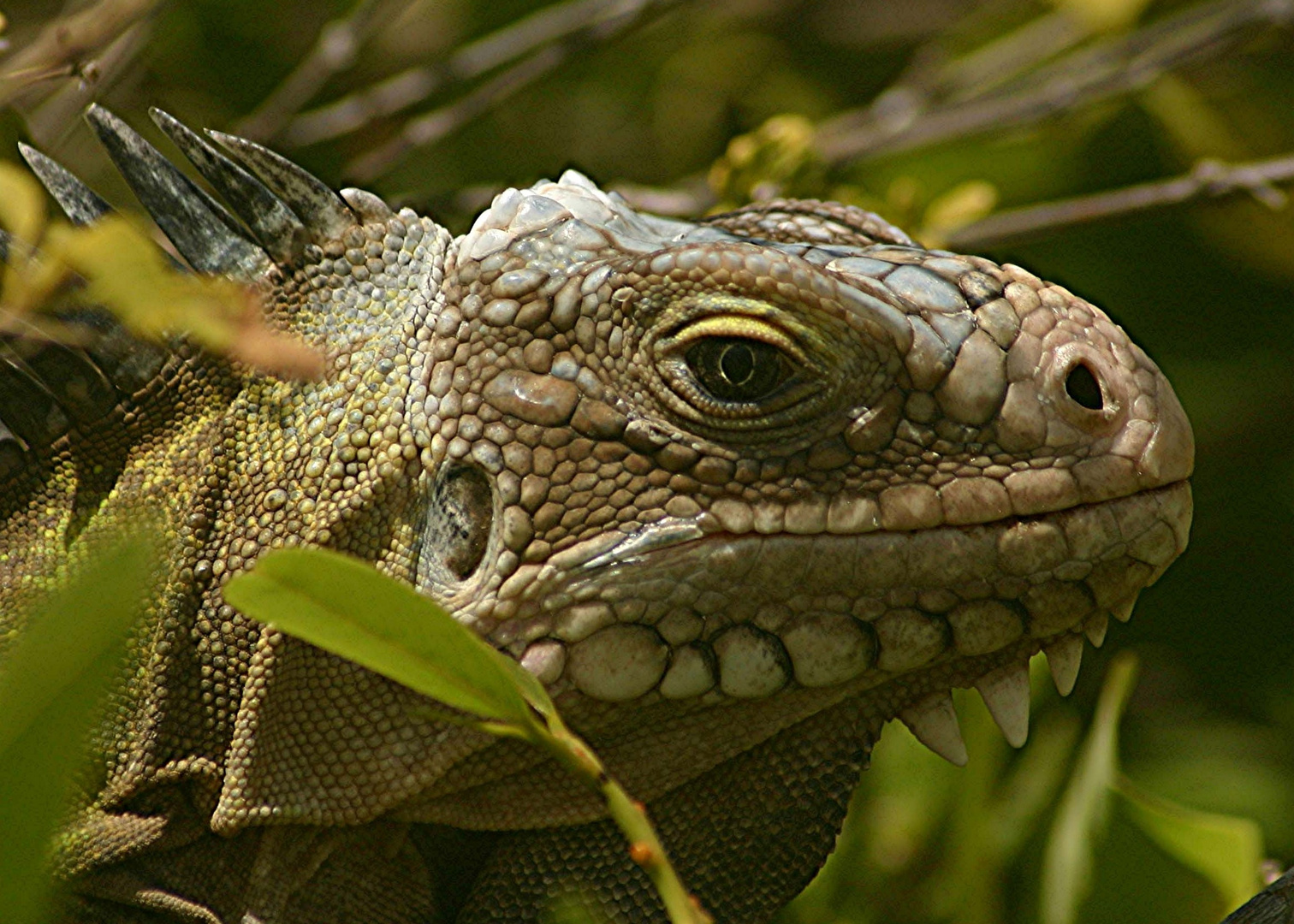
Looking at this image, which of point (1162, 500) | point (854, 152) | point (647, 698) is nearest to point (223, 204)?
point (647, 698)

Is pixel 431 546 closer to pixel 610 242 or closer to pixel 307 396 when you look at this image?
pixel 307 396

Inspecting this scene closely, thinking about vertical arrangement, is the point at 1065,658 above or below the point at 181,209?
below

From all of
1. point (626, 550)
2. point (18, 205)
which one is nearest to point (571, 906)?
point (626, 550)

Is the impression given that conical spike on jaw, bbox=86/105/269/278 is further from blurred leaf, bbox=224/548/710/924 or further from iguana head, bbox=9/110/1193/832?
blurred leaf, bbox=224/548/710/924

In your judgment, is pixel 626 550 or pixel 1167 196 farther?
pixel 1167 196

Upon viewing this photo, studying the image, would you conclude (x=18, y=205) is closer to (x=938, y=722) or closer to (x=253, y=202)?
(x=253, y=202)

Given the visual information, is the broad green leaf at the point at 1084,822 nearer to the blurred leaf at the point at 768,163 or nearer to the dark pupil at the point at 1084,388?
the dark pupil at the point at 1084,388

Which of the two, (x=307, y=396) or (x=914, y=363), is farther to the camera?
(x=307, y=396)
